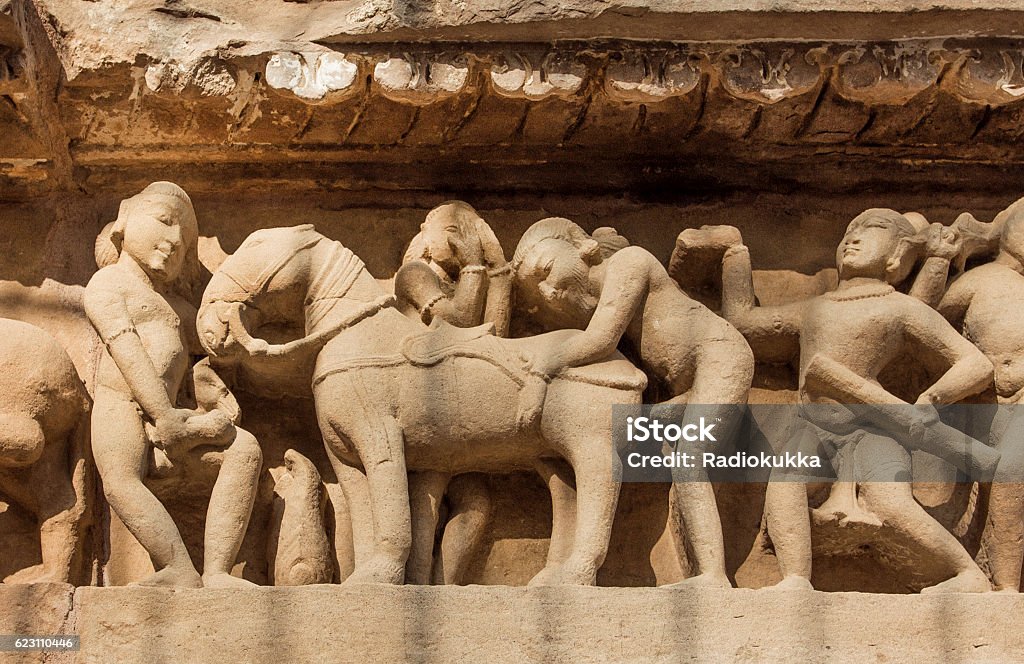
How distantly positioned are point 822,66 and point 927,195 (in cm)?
72

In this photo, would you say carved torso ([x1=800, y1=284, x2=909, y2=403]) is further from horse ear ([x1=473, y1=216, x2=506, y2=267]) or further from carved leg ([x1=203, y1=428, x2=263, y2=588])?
carved leg ([x1=203, y1=428, x2=263, y2=588])

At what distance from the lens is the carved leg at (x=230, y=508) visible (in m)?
4.43

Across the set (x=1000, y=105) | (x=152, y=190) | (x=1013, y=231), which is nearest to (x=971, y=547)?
(x=1013, y=231)

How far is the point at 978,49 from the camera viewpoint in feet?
15.9

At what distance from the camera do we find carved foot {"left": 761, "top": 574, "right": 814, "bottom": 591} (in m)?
4.43

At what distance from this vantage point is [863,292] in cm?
489

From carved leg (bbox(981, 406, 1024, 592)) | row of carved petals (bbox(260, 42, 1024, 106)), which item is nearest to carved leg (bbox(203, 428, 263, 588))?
row of carved petals (bbox(260, 42, 1024, 106))

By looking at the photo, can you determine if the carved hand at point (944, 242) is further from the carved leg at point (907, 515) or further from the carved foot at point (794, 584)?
the carved foot at point (794, 584)

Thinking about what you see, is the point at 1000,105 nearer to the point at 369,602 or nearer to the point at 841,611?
the point at 841,611

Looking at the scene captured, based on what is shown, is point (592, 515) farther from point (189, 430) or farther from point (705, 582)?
point (189, 430)

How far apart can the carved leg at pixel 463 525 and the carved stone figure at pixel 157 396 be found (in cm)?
58

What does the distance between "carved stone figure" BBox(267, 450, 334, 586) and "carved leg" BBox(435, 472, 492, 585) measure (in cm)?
33

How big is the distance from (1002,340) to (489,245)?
5.10 ft

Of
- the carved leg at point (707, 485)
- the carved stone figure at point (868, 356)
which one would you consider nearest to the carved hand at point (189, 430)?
the carved leg at point (707, 485)
